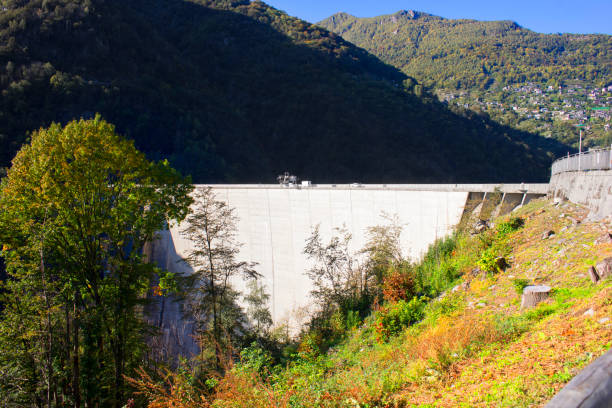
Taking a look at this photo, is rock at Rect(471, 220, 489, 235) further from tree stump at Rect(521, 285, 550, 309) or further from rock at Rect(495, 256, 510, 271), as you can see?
tree stump at Rect(521, 285, 550, 309)

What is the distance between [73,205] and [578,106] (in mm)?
78537

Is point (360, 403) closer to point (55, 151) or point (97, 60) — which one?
point (55, 151)

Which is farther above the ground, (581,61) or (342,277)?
(581,61)

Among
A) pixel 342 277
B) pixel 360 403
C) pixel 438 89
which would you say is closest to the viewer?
pixel 360 403

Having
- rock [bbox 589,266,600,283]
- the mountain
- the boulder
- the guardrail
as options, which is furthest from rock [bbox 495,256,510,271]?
the mountain

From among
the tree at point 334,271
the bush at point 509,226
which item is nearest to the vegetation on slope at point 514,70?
the tree at point 334,271

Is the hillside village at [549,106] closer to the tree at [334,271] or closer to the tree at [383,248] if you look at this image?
the tree at [383,248]

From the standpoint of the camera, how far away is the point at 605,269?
5.79 meters

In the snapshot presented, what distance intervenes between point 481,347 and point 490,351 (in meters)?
0.27

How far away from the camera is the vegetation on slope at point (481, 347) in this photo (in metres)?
4.05

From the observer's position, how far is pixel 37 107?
42.6 metres

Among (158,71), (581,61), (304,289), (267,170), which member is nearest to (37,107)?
(158,71)

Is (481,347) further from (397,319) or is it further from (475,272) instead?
(475,272)

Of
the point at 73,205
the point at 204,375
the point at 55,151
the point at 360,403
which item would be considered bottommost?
the point at 204,375
